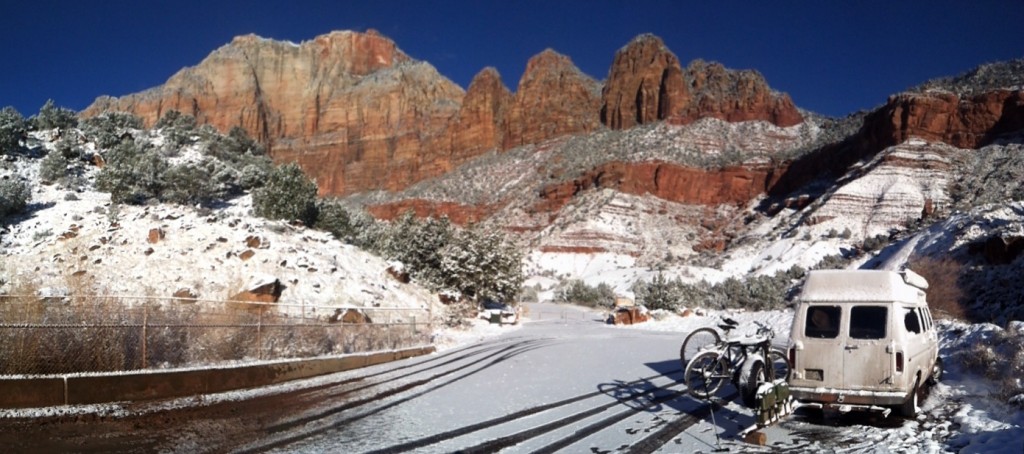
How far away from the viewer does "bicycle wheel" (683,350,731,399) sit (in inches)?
425

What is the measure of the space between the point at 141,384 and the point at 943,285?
30436mm

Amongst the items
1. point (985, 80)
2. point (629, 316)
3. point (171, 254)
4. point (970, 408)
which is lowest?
point (629, 316)

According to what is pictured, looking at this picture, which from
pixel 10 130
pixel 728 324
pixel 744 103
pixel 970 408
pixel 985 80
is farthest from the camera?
pixel 744 103

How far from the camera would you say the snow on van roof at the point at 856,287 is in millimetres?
9234

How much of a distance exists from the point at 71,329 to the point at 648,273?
210 ft

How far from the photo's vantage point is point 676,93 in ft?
451

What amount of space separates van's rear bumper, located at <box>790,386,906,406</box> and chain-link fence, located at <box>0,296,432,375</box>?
10.4m

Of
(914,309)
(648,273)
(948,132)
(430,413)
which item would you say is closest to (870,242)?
(648,273)

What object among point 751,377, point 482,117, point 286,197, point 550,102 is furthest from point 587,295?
point 482,117

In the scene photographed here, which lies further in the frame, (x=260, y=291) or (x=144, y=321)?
(x=260, y=291)

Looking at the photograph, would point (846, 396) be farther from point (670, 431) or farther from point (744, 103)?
point (744, 103)

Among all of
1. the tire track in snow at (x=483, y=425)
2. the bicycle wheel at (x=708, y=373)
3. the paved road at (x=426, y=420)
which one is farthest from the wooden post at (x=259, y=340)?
the bicycle wheel at (x=708, y=373)

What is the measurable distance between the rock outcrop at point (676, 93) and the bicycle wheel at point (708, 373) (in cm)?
11877

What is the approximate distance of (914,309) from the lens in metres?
9.83
